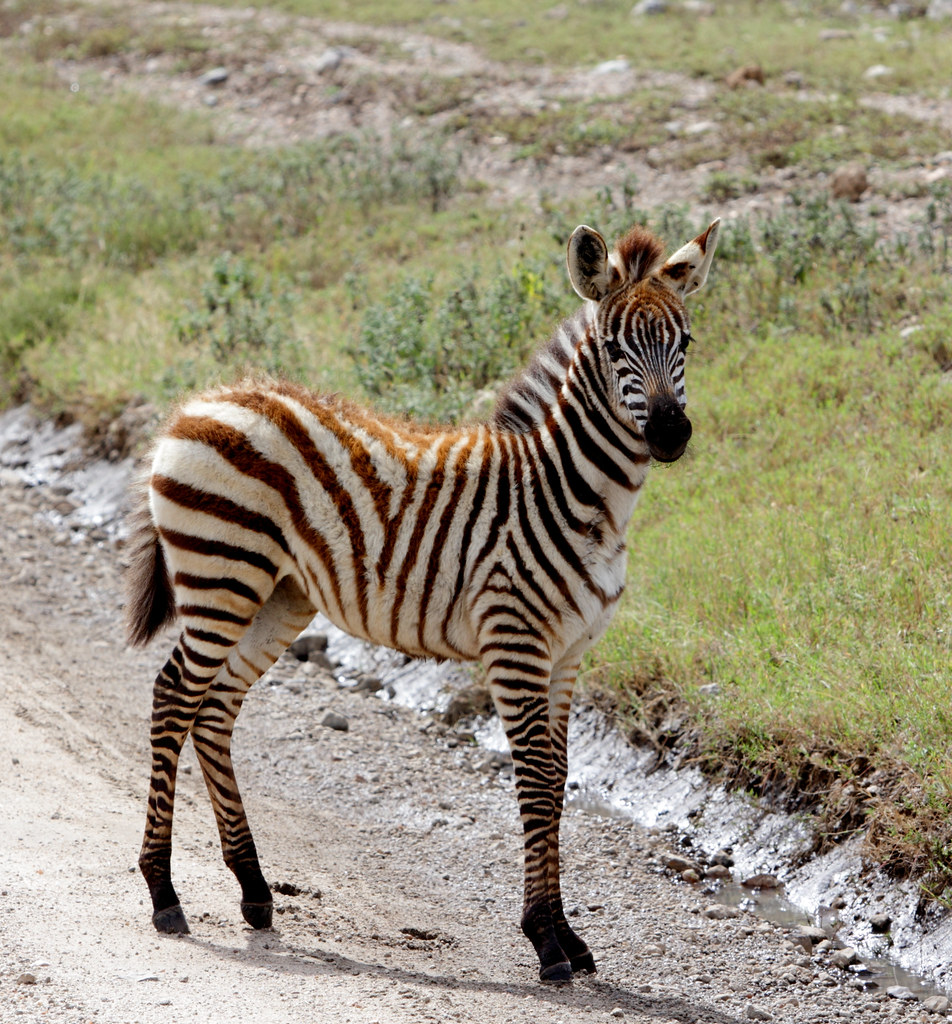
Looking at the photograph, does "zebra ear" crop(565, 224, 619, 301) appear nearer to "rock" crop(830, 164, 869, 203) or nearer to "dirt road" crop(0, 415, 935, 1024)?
"dirt road" crop(0, 415, 935, 1024)

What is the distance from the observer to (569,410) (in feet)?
17.3

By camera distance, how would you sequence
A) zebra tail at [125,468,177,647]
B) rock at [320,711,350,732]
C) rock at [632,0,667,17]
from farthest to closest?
rock at [632,0,667,17] < rock at [320,711,350,732] < zebra tail at [125,468,177,647]

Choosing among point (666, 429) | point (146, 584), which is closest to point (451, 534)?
point (666, 429)

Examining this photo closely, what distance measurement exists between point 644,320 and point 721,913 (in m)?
2.82

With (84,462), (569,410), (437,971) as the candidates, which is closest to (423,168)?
(84,462)

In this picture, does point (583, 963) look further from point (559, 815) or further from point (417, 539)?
point (417, 539)

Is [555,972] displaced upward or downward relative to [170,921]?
downward

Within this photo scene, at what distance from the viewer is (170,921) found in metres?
4.96

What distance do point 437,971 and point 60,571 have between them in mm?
6221

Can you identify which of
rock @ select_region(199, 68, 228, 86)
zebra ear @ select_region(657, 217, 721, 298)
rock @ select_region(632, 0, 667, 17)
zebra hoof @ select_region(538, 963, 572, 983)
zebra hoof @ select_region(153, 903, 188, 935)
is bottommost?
zebra hoof @ select_region(538, 963, 572, 983)

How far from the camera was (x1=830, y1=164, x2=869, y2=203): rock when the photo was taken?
13438mm

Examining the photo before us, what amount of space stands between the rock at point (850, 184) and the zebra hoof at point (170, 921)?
11216 millimetres

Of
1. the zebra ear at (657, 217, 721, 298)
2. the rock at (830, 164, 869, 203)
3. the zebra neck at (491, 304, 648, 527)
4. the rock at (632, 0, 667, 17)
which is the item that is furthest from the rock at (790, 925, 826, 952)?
the rock at (632, 0, 667, 17)

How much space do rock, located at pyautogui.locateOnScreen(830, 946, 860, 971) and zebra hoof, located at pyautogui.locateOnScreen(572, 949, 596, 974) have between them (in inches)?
42.2
